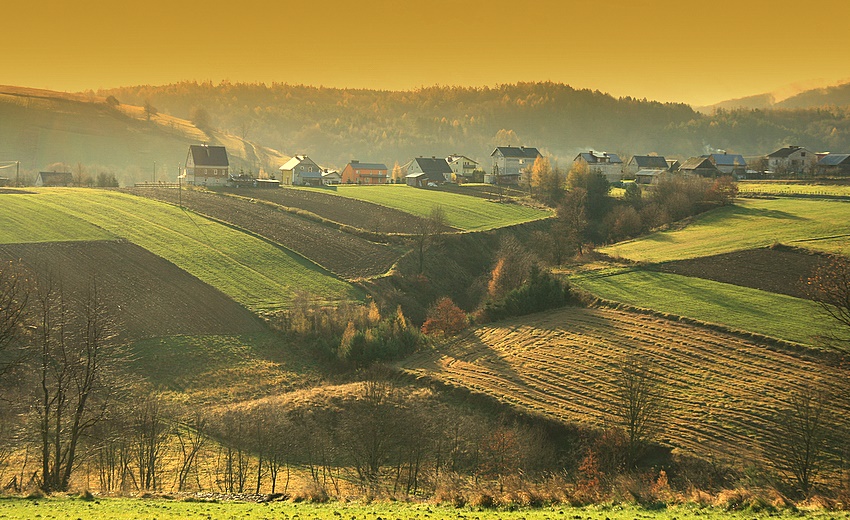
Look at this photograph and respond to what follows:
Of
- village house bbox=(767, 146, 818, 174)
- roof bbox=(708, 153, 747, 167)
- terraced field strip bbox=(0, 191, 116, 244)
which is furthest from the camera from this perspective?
roof bbox=(708, 153, 747, 167)

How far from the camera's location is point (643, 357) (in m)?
40.0

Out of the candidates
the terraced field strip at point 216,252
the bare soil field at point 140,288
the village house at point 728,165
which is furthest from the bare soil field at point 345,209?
the village house at point 728,165

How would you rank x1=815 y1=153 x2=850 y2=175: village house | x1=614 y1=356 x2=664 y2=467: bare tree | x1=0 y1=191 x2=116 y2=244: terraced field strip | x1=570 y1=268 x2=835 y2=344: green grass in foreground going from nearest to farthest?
x1=614 y1=356 x2=664 y2=467: bare tree < x1=570 y1=268 x2=835 y2=344: green grass in foreground < x1=0 y1=191 x2=116 y2=244: terraced field strip < x1=815 y1=153 x2=850 y2=175: village house

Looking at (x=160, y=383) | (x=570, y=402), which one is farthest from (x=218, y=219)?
(x=570, y=402)

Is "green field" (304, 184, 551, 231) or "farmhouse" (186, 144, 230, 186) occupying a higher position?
"farmhouse" (186, 144, 230, 186)

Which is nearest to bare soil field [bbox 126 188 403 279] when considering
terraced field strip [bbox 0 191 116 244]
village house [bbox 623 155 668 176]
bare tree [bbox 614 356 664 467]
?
terraced field strip [bbox 0 191 116 244]

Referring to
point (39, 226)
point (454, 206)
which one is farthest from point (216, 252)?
point (454, 206)

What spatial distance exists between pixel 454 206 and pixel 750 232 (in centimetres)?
4058

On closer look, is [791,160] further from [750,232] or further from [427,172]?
[750,232]

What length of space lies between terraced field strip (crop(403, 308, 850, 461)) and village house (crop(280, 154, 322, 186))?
80.7m

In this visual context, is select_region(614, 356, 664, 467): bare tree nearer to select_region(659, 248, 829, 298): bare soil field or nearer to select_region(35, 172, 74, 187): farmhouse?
select_region(659, 248, 829, 298): bare soil field

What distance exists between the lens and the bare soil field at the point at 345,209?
8156cm

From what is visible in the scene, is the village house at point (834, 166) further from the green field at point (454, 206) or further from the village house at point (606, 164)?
Answer: the green field at point (454, 206)

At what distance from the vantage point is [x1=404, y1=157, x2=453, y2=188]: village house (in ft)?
421
